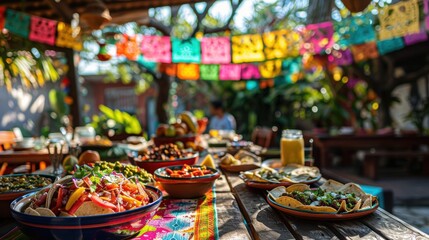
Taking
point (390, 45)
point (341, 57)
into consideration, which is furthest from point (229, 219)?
point (341, 57)

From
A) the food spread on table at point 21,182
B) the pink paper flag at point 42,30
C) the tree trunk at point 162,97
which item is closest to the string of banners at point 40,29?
the pink paper flag at point 42,30

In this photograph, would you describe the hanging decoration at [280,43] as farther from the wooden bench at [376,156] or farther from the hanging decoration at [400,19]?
the wooden bench at [376,156]

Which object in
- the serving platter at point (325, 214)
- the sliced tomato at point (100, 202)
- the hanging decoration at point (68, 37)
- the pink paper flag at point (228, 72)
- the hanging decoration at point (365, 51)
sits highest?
the hanging decoration at point (68, 37)

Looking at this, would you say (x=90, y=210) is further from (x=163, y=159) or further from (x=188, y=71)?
(x=188, y=71)

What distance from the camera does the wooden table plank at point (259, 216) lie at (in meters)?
1.23

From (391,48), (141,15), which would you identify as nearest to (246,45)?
(141,15)

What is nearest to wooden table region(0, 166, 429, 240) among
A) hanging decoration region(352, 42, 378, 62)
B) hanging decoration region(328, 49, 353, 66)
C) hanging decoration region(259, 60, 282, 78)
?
hanging decoration region(352, 42, 378, 62)

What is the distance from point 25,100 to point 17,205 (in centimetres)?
1088

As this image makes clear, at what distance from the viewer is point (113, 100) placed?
58.5 feet

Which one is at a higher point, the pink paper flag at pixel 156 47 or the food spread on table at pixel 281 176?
the pink paper flag at pixel 156 47

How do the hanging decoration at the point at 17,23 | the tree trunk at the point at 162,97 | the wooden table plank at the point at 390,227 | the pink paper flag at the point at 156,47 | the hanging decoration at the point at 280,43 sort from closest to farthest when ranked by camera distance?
the wooden table plank at the point at 390,227 < the hanging decoration at the point at 17,23 < the hanging decoration at the point at 280,43 < the pink paper flag at the point at 156,47 < the tree trunk at the point at 162,97

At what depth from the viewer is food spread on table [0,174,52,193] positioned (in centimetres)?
153

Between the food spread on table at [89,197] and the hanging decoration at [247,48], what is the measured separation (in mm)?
4751

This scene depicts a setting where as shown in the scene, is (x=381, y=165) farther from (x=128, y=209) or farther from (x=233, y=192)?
(x=128, y=209)
